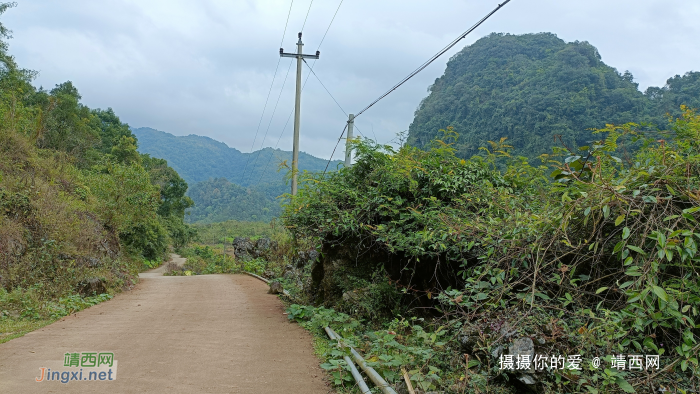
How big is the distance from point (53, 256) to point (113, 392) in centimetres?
975

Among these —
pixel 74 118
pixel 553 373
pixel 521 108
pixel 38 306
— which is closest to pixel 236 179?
pixel 74 118

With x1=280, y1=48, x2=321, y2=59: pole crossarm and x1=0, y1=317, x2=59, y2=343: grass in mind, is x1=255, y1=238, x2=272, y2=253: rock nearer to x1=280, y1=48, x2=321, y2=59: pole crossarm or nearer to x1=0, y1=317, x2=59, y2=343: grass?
x1=280, y1=48, x2=321, y2=59: pole crossarm

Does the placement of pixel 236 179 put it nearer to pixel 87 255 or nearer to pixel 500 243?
pixel 87 255

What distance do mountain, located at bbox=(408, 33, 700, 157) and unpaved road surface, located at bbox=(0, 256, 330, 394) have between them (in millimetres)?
9508

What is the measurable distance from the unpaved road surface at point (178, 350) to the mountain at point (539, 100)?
31.2 feet

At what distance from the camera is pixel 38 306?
9727 millimetres

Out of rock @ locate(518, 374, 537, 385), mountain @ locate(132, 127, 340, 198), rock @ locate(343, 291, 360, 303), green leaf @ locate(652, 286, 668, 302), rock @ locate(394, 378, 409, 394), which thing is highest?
mountain @ locate(132, 127, 340, 198)

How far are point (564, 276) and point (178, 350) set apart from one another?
5.35 m

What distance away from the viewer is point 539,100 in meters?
25.5

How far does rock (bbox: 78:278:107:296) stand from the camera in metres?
12.4

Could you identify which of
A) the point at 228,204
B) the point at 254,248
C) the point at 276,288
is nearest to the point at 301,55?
the point at 276,288

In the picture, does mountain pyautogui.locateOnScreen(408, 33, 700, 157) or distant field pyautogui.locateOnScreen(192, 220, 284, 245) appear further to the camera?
distant field pyautogui.locateOnScreen(192, 220, 284, 245)

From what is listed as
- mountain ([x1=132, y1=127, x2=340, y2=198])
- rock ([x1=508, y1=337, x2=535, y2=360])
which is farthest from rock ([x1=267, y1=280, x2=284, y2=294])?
mountain ([x1=132, y1=127, x2=340, y2=198])

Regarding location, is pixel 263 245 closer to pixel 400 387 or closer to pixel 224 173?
pixel 400 387
